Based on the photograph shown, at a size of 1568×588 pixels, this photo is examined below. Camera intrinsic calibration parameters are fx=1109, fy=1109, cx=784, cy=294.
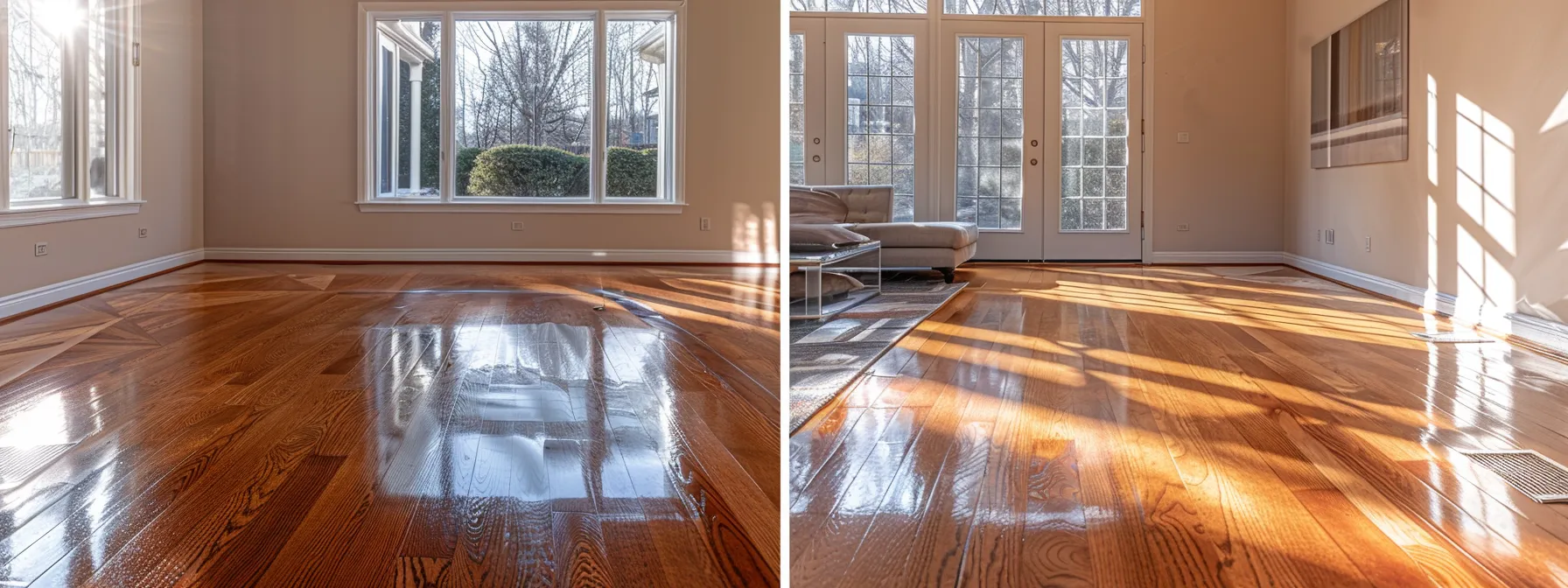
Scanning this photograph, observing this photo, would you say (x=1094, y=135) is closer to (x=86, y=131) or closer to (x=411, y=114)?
(x=411, y=114)

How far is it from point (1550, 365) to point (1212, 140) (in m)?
4.94

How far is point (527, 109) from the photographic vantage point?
855 centimetres

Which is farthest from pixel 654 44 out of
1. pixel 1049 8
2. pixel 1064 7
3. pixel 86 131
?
pixel 86 131

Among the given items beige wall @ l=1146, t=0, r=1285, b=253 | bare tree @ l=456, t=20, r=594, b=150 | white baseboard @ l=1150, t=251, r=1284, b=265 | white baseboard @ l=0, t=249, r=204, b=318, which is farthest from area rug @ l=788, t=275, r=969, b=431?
white baseboard @ l=0, t=249, r=204, b=318

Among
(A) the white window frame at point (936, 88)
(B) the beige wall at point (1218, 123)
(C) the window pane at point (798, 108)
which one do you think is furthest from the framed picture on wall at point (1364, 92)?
(C) the window pane at point (798, 108)

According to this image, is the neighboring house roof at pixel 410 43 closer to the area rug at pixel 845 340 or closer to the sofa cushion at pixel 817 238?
the area rug at pixel 845 340

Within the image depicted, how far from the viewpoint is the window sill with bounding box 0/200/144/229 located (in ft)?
17.4

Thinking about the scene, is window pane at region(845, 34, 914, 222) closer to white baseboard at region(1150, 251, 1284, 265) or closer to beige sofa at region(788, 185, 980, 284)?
beige sofa at region(788, 185, 980, 284)

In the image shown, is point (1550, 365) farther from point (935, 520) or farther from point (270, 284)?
point (270, 284)

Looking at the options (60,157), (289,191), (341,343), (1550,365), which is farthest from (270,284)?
(1550,365)

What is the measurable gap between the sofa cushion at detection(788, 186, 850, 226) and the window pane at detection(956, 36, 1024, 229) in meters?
1.35

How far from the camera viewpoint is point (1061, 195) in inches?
338

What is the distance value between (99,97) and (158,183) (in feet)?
2.95

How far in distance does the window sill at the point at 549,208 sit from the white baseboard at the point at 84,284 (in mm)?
1610
